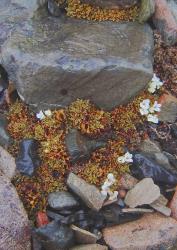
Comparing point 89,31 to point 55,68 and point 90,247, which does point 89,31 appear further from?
point 90,247

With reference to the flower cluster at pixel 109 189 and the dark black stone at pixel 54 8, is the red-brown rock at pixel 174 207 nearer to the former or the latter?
the flower cluster at pixel 109 189

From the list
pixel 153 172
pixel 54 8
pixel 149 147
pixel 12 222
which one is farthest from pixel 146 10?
pixel 12 222

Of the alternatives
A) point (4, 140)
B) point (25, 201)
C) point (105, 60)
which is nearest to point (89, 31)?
point (105, 60)

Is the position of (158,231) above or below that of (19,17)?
below

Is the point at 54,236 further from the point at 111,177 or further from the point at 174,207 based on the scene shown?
the point at 174,207

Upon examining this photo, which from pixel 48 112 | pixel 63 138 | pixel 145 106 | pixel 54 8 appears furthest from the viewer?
pixel 54 8

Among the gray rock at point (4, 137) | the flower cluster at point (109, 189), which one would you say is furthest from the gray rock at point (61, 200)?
the gray rock at point (4, 137)
